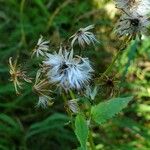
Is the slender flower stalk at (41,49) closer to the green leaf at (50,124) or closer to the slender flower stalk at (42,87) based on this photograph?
the slender flower stalk at (42,87)

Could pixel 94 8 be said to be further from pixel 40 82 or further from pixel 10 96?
pixel 40 82

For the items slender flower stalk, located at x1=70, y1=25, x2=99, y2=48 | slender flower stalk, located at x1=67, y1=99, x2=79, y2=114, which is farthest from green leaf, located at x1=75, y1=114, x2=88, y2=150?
slender flower stalk, located at x1=70, y1=25, x2=99, y2=48

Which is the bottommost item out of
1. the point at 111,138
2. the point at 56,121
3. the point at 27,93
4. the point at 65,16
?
the point at 111,138

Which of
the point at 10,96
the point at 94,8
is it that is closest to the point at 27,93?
the point at 10,96

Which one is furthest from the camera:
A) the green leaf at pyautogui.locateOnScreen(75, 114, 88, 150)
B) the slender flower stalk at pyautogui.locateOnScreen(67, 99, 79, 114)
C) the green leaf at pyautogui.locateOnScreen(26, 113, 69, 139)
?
the green leaf at pyautogui.locateOnScreen(26, 113, 69, 139)

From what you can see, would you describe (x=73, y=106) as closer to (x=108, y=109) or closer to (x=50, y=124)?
(x=108, y=109)

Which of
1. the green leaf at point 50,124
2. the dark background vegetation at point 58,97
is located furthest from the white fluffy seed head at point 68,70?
the green leaf at point 50,124

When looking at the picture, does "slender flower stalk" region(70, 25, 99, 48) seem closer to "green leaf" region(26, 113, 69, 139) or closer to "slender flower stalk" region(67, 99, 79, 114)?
"slender flower stalk" region(67, 99, 79, 114)

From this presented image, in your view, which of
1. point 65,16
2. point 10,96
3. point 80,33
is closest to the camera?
point 80,33
